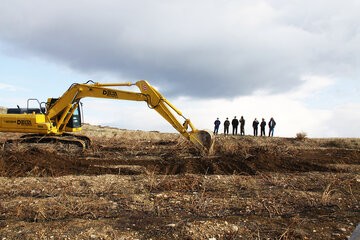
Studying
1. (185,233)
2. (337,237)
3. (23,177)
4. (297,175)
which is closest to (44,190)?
(23,177)

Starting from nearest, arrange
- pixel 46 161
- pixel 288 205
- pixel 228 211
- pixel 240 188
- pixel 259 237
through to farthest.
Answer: pixel 259 237 → pixel 228 211 → pixel 288 205 → pixel 240 188 → pixel 46 161

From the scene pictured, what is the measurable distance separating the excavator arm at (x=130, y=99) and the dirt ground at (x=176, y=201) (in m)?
1.18


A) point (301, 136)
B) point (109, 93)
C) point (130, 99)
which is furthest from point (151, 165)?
point (301, 136)

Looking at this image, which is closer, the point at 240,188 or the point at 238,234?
the point at 238,234

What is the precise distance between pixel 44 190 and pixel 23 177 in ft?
5.79

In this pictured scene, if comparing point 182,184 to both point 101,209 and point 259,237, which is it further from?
point 259,237

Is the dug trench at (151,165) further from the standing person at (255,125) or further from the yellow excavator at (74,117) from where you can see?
the standing person at (255,125)

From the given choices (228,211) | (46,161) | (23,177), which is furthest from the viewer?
(46,161)

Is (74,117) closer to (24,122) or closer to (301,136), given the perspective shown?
(24,122)

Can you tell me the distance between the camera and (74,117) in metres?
13.1

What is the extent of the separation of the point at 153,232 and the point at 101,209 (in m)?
1.45

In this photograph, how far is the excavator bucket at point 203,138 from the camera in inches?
394

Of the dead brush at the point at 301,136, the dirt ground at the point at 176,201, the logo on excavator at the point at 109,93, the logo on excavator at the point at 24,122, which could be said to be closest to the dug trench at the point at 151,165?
the dirt ground at the point at 176,201

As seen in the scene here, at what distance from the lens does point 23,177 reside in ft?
23.9
